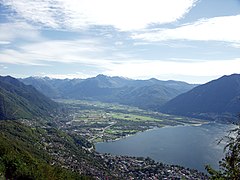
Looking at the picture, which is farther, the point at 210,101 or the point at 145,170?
the point at 210,101

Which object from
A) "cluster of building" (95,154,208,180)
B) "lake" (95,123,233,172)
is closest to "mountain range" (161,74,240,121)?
"lake" (95,123,233,172)

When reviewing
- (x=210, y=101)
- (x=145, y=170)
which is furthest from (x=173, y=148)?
(x=210, y=101)

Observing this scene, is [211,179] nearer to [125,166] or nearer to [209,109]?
[125,166]

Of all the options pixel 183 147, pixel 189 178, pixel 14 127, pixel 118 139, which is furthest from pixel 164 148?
pixel 14 127

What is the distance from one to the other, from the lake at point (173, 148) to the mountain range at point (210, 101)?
199ft

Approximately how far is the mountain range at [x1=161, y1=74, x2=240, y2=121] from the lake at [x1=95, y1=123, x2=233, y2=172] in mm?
60573

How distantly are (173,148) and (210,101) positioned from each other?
101m

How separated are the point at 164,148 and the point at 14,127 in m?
35.9

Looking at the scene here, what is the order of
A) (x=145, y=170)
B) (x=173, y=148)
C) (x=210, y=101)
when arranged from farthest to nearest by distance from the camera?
(x=210, y=101) < (x=173, y=148) < (x=145, y=170)

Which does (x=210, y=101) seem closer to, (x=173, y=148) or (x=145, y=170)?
(x=173, y=148)

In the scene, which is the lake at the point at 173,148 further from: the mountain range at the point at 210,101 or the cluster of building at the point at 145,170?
the mountain range at the point at 210,101

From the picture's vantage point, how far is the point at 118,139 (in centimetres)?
8738

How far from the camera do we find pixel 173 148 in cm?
7550

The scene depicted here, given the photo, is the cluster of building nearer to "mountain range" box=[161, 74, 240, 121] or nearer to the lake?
the lake
